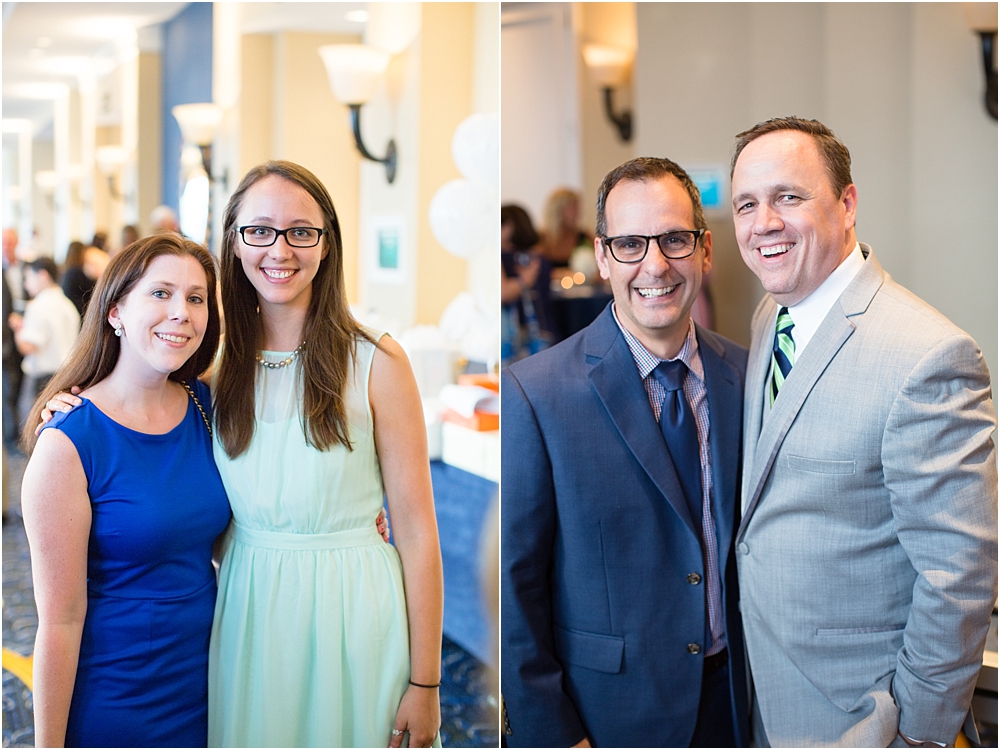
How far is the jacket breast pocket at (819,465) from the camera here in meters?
1.48

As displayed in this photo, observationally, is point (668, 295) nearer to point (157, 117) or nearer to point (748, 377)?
point (748, 377)

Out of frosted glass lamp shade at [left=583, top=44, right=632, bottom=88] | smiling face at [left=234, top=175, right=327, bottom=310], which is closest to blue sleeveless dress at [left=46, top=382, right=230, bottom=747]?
smiling face at [left=234, top=175, right=327, bottom=310]

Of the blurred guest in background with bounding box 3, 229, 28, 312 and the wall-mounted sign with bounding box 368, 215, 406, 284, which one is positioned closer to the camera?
the wall-mounted sign with bounding box 368, 215, 406, 284

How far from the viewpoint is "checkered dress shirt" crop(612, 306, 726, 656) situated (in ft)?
5.34

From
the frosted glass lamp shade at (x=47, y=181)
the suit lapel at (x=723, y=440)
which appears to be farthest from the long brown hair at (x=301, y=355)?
the frosted glass lamp shade at (x=47, y=181)

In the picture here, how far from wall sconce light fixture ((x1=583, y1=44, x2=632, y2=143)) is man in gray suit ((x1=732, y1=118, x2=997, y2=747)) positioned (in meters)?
6.36

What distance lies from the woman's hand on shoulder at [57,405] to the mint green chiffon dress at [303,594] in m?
0.27

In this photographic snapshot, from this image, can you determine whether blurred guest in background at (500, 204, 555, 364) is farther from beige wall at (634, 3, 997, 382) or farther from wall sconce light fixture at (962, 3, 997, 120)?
wall sconce light fixture at (962, 3, 997, 120)

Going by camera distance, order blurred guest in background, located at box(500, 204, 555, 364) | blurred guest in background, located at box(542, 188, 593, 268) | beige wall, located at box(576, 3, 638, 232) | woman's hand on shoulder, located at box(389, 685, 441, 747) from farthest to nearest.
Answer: beige wall, located at box(576, 3, 638, 232), blurred guest in background, located at box(542, 188, 593, 268), blurred guest in background, located at box(500, 204, 555, 364), woman's hand on shoulder, located at box(389, 685, 441, 747)

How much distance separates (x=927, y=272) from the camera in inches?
80.8

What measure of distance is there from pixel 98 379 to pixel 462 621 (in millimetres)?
925

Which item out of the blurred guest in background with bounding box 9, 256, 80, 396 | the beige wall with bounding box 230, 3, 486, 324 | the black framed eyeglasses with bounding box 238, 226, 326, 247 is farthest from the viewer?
the blurred guest in background with bounding box 9, 256, 80, 396

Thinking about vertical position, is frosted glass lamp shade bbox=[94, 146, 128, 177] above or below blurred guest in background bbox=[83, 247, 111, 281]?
above

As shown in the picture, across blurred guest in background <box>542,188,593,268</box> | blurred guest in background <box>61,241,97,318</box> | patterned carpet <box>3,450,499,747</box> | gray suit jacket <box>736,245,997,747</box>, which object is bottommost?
patterned carpet <box>3,450,499,747</box>
